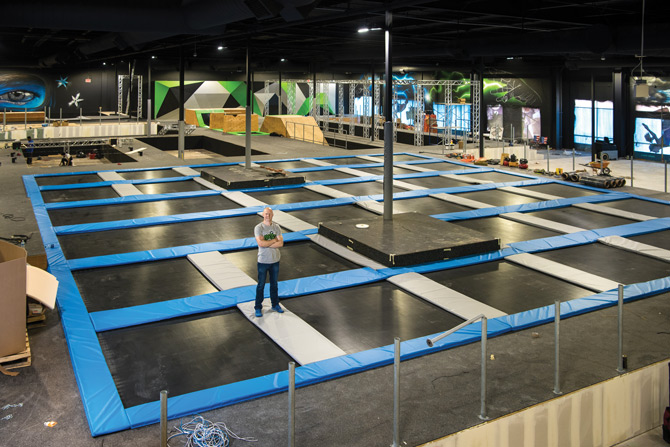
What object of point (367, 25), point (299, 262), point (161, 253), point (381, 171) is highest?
point (367, 25)

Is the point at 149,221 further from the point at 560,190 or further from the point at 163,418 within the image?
the point at 560,190

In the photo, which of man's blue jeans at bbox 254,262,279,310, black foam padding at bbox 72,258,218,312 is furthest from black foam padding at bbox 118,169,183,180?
man's blue jeans at bbox 254,262,279,310

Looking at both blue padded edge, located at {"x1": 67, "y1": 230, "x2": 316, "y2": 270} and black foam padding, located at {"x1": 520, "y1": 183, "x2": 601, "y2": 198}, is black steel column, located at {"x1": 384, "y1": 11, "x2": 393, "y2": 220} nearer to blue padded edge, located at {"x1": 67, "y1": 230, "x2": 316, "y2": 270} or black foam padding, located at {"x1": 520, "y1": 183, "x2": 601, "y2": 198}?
blue padded edge, located at {"x1": 67, "y1": 230, "x2": 316, "y2": 270}

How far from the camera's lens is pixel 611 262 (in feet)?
36.3

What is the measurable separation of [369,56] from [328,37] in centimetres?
473

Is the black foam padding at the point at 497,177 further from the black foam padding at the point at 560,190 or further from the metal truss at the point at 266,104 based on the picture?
the metal truss at the point at 266,104

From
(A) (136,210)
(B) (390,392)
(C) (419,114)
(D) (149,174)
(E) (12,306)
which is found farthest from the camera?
(C) (419,114)

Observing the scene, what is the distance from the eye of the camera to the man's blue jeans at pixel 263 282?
8219 millimetres

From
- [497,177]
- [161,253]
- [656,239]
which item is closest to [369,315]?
[161,253]

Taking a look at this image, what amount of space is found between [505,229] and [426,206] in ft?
8.80

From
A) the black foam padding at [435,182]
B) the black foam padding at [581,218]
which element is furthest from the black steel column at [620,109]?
the black foam padding at [581,218]

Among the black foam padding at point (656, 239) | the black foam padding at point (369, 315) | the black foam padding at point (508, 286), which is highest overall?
the black foam padding at point (656, 239)

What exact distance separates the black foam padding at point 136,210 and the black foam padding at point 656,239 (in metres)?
8.90

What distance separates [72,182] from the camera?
59.9 ft
